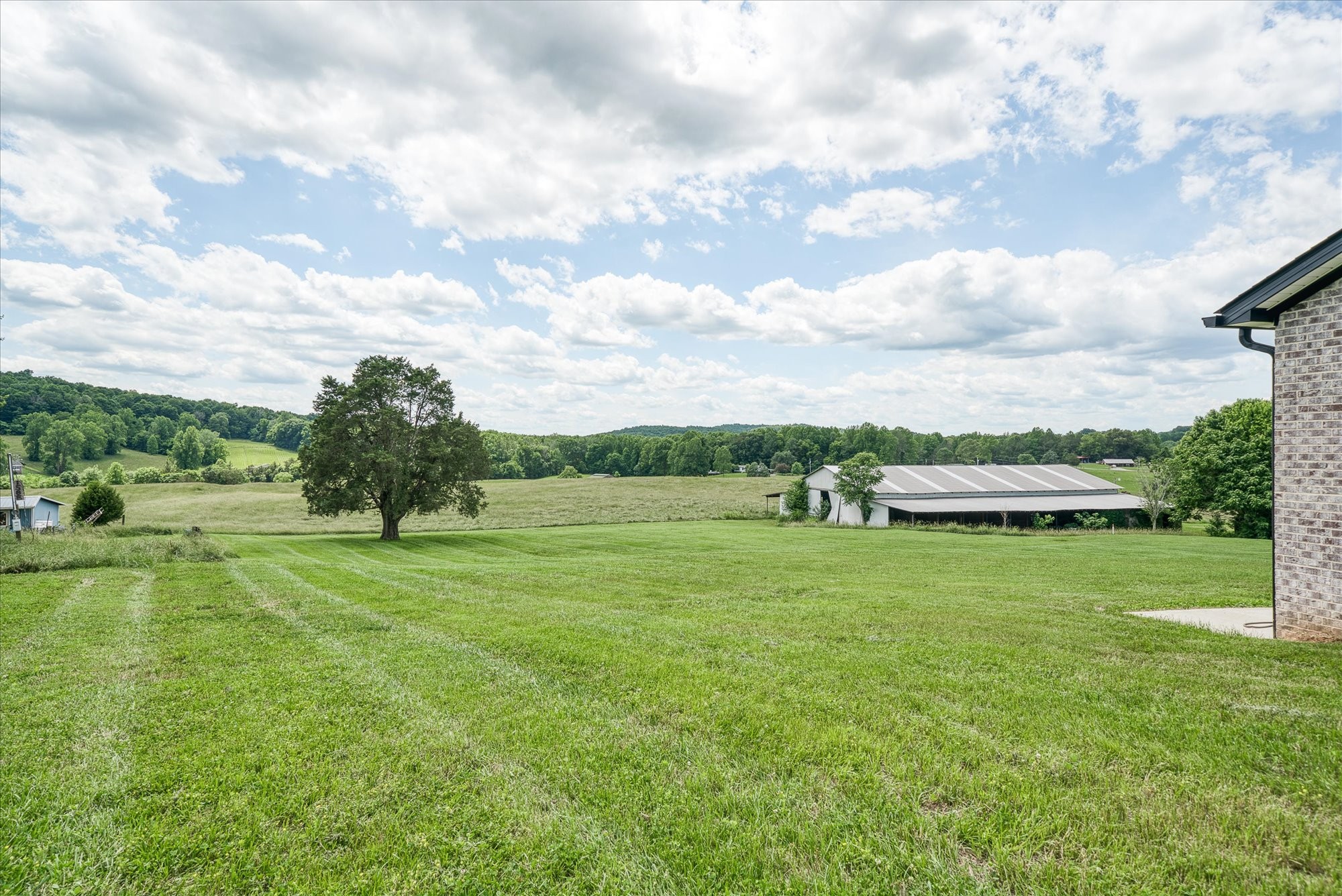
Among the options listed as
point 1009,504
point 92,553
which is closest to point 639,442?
point 1009,504

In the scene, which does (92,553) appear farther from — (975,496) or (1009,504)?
(1009,504)

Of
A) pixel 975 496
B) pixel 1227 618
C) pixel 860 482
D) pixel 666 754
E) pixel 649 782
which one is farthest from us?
pixel 975 496

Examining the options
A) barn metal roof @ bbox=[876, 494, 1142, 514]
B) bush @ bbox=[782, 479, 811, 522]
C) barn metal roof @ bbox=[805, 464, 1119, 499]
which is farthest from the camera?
bush @ bbox=[782, 479, 811, 522]

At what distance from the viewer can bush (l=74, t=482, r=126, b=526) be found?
119ft

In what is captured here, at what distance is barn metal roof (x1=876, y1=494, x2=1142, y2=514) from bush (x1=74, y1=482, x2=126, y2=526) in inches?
1917

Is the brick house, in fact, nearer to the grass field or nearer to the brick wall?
the brick wall

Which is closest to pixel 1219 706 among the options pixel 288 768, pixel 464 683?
pixel 464 683

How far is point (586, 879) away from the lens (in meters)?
3.08

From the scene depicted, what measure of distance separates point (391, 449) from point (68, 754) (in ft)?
99.7

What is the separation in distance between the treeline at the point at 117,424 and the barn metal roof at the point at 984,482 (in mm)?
94524

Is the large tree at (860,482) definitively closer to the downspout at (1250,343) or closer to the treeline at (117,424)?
the downspout at (1250,343)

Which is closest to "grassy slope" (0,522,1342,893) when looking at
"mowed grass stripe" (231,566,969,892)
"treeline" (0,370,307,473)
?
"mowed grass stripe" (231,566,969,892)

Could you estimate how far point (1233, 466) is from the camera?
39312 millimetres

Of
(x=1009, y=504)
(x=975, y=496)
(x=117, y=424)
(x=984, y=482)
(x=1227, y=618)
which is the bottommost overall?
(x=1227, y=618)
